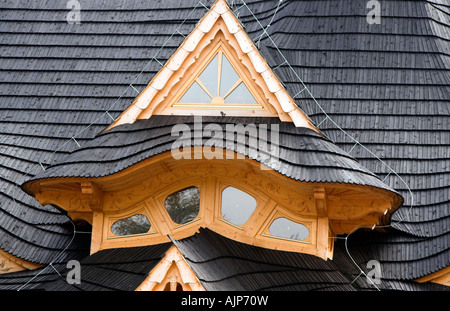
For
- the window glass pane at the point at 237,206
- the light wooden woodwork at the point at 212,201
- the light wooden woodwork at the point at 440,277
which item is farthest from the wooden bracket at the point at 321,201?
the light wooden woodwork at the point at 440,277

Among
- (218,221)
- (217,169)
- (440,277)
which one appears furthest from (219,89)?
(440,277)

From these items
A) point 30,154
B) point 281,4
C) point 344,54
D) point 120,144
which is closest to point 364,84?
point 344,54

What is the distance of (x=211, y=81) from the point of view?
11234 mm

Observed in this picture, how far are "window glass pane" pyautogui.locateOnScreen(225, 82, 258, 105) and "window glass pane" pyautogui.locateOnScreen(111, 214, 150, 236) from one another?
1650 mm

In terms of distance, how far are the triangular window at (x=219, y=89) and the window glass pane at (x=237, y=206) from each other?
42.6 inches

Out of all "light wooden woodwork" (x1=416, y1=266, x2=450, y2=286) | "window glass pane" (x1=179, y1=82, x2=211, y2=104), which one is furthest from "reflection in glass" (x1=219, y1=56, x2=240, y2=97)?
"light wooden woodwork" (x1=416, y1=266, x2=450, y2=286)

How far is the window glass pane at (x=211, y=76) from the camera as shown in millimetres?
11234

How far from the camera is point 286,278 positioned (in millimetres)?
10047

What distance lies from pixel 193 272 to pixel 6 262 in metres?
3.41

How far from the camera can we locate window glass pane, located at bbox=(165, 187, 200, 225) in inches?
425

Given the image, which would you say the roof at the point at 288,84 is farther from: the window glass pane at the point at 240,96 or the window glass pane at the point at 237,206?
the window glass pane at the point at 237,206

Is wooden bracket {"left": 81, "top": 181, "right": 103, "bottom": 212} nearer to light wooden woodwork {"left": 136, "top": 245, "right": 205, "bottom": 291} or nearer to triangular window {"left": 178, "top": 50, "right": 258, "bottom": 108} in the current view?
triangular window {"left": 178, "top": 50, "right": 258, "bottom": 108}

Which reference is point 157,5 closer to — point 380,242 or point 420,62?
point 420,62

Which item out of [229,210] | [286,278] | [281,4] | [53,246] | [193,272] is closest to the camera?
[193,272]
